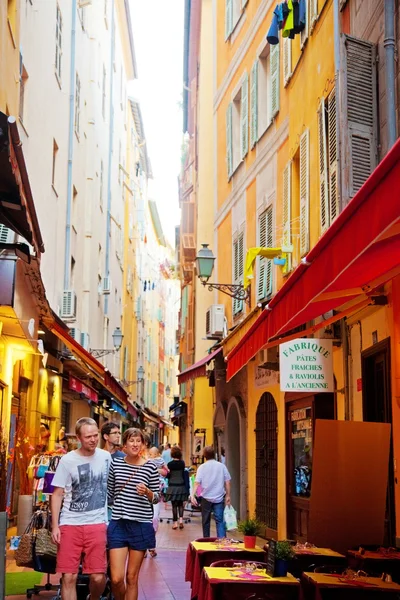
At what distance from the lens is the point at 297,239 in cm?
1413

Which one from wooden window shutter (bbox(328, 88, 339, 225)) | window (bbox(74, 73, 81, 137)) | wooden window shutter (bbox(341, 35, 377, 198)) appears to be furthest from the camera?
window (bbox(74, 73, 81, 137))

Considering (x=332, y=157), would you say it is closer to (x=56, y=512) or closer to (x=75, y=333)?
(x=56, y=512)

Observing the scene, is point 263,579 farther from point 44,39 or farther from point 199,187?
point 199,187

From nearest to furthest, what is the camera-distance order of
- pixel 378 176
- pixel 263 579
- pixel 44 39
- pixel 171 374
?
pixel 378 176, pixel 263 579, pixel 44 39, pixel 171 374

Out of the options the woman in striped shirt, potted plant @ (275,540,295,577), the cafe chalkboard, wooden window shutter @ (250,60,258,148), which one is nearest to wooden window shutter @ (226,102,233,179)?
wooden window shutter @ (250,60,258,148)

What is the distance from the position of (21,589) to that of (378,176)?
7.08 meters

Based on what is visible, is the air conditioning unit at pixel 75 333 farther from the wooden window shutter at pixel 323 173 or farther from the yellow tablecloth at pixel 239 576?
the yellow tablecloth at pixel 239 576

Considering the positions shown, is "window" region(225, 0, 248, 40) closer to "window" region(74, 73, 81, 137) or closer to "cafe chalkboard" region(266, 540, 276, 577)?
"window" region(74, 73, 81, 137)

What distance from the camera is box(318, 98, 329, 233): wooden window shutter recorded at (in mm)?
11648

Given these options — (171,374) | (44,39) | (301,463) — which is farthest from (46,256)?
(171,374)

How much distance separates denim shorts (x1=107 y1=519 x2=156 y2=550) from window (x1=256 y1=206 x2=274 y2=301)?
8972 mm

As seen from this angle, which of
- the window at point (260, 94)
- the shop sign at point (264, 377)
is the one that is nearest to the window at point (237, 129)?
the window at point (260, 94)

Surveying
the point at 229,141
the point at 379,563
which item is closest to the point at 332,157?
the point at 379,563

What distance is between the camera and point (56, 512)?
6977 millimetres
